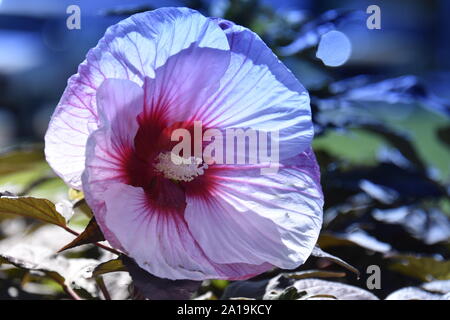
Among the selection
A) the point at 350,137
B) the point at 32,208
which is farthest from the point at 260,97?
the point at 350,137

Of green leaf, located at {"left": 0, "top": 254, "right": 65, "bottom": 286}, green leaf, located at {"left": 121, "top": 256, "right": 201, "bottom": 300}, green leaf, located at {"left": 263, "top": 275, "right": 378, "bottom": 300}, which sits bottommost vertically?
green leaf, located at {"left": 263, "top": 275, "right": 378, "bottom": 300}

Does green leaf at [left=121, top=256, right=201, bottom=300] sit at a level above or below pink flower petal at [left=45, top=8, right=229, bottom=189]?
below

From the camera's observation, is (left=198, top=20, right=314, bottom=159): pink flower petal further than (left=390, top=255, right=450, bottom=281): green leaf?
No

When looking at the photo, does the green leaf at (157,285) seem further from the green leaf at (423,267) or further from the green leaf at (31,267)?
the green leaf at (423,267)

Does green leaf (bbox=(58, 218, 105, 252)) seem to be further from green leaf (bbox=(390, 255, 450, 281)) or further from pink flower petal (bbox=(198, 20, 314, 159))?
green leaf (bbox=(390, 255, 450, 281))

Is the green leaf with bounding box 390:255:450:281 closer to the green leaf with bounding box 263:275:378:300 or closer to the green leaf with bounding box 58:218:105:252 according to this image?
the green leaf with bounding box 263:275:378:300

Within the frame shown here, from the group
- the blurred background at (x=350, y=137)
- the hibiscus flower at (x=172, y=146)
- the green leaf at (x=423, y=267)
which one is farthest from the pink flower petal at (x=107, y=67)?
the green leaf at (x=423, y=267)

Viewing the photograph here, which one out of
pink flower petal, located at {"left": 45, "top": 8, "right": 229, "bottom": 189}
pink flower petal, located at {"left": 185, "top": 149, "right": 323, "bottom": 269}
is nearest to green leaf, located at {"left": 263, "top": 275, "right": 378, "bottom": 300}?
pink flower petal, located at {"left": 185, "top": 149, "right": 323, "bottom": 269}
